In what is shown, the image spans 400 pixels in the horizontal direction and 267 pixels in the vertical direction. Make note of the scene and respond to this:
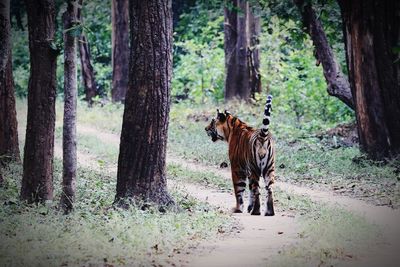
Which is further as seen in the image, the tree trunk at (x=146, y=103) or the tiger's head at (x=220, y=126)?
the tiger's head at (x=220, y=126)

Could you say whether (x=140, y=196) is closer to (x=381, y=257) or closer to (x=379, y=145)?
(x=381, y=257)

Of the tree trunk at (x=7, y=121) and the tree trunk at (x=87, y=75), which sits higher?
the tree trunk at (x=87, y=75)

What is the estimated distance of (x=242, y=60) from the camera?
2936 centimetres

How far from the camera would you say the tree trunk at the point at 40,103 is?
11.7 metres

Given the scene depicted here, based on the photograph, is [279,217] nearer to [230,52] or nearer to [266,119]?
[266,119]

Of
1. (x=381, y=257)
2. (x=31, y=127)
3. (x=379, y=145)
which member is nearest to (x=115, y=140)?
(x=379, y=145)

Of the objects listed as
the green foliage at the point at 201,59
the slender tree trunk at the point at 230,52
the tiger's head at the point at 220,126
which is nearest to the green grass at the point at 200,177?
the tiger's head at the point at 220,126

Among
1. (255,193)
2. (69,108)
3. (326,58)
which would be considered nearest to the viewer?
(69,108)

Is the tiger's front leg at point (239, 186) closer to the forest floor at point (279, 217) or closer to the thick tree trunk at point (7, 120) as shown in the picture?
the forest floor at point (279, 217)

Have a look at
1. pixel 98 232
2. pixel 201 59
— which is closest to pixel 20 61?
pixel 201 59

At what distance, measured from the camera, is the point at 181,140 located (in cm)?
2330

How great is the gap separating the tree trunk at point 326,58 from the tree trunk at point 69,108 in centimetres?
1016

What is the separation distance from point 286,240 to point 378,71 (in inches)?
331

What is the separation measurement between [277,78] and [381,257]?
21270 mm
